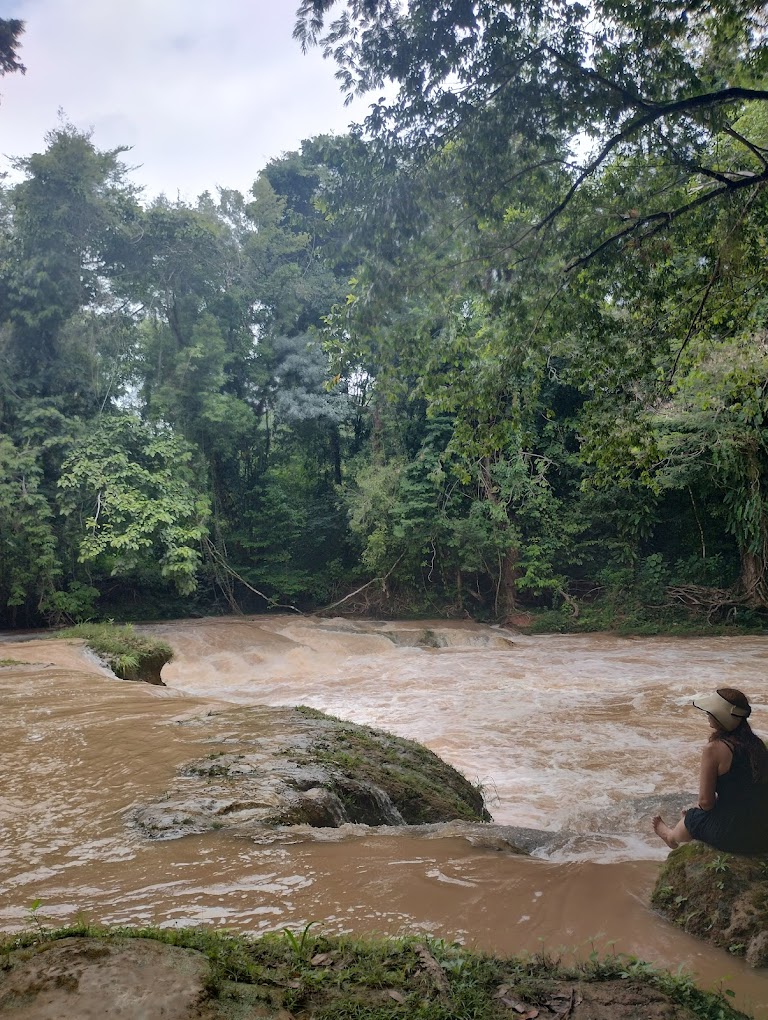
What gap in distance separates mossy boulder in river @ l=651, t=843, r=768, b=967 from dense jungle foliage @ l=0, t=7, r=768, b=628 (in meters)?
3.42

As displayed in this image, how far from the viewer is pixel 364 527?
19641 mm

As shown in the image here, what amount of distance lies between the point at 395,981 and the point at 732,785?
233 centimetres

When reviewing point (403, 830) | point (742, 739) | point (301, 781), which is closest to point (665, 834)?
point (742, 739)

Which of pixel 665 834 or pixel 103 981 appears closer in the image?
pixel 103 981

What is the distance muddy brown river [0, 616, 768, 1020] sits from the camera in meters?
3.00

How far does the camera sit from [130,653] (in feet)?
38.1

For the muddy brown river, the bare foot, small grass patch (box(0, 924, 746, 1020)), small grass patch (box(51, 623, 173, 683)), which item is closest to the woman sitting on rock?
the bare foot

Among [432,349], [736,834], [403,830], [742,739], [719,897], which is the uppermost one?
[432,349]

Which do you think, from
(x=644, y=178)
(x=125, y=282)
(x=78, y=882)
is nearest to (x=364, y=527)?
(x=125, y=282)

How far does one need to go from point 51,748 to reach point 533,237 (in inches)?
221

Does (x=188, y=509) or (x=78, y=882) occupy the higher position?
(x=188, y=509)

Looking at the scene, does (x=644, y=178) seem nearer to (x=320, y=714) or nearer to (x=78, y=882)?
(x=320, y=714)

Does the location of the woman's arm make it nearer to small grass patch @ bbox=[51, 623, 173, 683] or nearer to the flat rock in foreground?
the flat rock in foreground

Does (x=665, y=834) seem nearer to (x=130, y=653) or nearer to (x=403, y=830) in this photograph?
(x=403, y=830)
